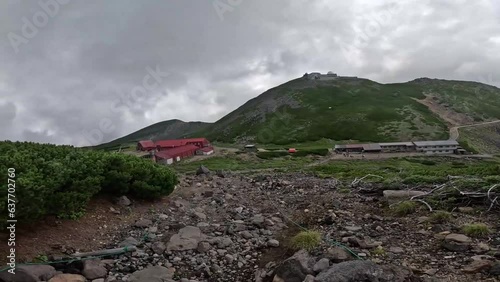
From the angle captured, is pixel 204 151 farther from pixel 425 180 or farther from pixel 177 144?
pixel 425 180

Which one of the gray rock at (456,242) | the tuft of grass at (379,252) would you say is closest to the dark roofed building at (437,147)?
the gray rock at (456,242)

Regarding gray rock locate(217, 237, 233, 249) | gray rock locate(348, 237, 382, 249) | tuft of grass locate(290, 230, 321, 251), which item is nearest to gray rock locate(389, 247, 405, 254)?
gray rock locate(348, 237, 382, 249)

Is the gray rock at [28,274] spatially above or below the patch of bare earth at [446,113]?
below

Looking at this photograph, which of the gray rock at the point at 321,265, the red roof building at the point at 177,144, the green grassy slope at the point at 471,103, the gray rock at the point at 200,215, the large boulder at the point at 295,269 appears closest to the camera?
the large boulder at the point at 295,269

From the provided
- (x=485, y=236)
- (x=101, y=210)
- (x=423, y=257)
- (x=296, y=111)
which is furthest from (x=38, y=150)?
(x=296, y=111)

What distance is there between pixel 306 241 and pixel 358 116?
144 metres

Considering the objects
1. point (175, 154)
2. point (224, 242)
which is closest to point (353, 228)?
point (224, 242)

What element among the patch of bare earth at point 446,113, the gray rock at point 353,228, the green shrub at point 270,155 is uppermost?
the patch of bare earth at point 446,113

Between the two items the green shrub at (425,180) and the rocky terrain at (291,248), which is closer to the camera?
the rocky terrain at (291,248)

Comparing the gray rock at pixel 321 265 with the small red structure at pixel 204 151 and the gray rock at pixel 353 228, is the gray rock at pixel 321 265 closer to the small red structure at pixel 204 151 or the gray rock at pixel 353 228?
the gray rock at pixel 353 228

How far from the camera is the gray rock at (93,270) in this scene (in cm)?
859

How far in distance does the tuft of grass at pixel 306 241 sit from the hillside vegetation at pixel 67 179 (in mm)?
6693

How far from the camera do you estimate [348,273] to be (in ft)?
24.5

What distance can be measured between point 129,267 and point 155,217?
462 cm
